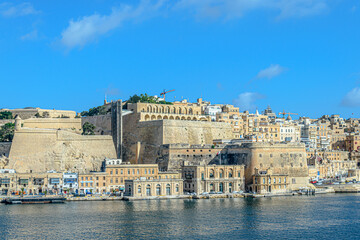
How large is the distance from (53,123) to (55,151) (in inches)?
383

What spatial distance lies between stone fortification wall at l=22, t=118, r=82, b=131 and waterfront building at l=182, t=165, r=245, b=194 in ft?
61.6

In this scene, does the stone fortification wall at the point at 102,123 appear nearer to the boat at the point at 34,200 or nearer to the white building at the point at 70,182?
the white building at the point at 70,182

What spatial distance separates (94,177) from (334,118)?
61320mm

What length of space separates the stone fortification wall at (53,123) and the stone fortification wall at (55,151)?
6.67 m

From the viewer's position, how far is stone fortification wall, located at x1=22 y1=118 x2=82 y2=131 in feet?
219

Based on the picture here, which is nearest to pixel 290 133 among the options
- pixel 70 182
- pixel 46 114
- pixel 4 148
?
pixel 46 114

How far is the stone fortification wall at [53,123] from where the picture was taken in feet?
219

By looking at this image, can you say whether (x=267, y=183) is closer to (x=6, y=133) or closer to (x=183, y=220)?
(x=183, y=220)

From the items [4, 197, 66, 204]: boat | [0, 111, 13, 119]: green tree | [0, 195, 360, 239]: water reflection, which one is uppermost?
[0, 111, 13, 119]: green tree

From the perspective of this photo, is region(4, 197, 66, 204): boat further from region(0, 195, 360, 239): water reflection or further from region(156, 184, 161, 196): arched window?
region(156, 184, 161, 196): arched window

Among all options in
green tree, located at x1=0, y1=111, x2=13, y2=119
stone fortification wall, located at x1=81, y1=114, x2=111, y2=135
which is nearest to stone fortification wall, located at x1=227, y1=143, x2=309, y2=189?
stone fortification wall, located at x1=81, y1=114, x2=111, y2=135

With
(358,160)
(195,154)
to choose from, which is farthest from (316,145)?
(195,154)

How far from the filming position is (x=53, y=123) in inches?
2682

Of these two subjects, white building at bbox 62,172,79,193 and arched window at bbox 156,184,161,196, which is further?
white building at bbox 62,172,79,193
